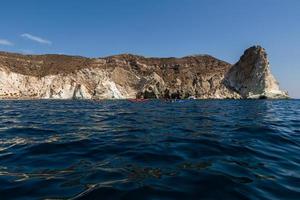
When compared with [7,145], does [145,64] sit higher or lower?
higher

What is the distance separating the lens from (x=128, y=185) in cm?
662

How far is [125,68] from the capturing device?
174m

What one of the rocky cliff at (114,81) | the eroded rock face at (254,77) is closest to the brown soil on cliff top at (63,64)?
the rocky cliff at (114,81)

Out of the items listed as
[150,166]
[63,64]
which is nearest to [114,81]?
[63,64]

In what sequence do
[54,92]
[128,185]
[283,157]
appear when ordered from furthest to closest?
1. [54,92]
2. [283,157]
3. [128,185]

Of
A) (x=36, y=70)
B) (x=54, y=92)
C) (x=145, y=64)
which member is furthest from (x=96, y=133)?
(x=145, y=64)

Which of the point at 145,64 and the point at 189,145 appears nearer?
the point at 189,145

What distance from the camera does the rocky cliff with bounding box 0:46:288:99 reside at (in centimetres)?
13625

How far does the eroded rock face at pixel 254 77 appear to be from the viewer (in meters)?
140

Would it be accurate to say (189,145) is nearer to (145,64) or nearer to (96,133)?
(96,133)

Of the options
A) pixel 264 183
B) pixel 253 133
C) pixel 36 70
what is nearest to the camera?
pixel 264 183

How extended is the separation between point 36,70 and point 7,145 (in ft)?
500

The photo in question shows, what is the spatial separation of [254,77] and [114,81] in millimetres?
64745

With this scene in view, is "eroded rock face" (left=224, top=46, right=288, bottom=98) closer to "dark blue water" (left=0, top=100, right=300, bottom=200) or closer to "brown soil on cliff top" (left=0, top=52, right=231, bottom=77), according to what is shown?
"brown soil on cliff top" (left=0, top=52, right=231, bottom=77)
